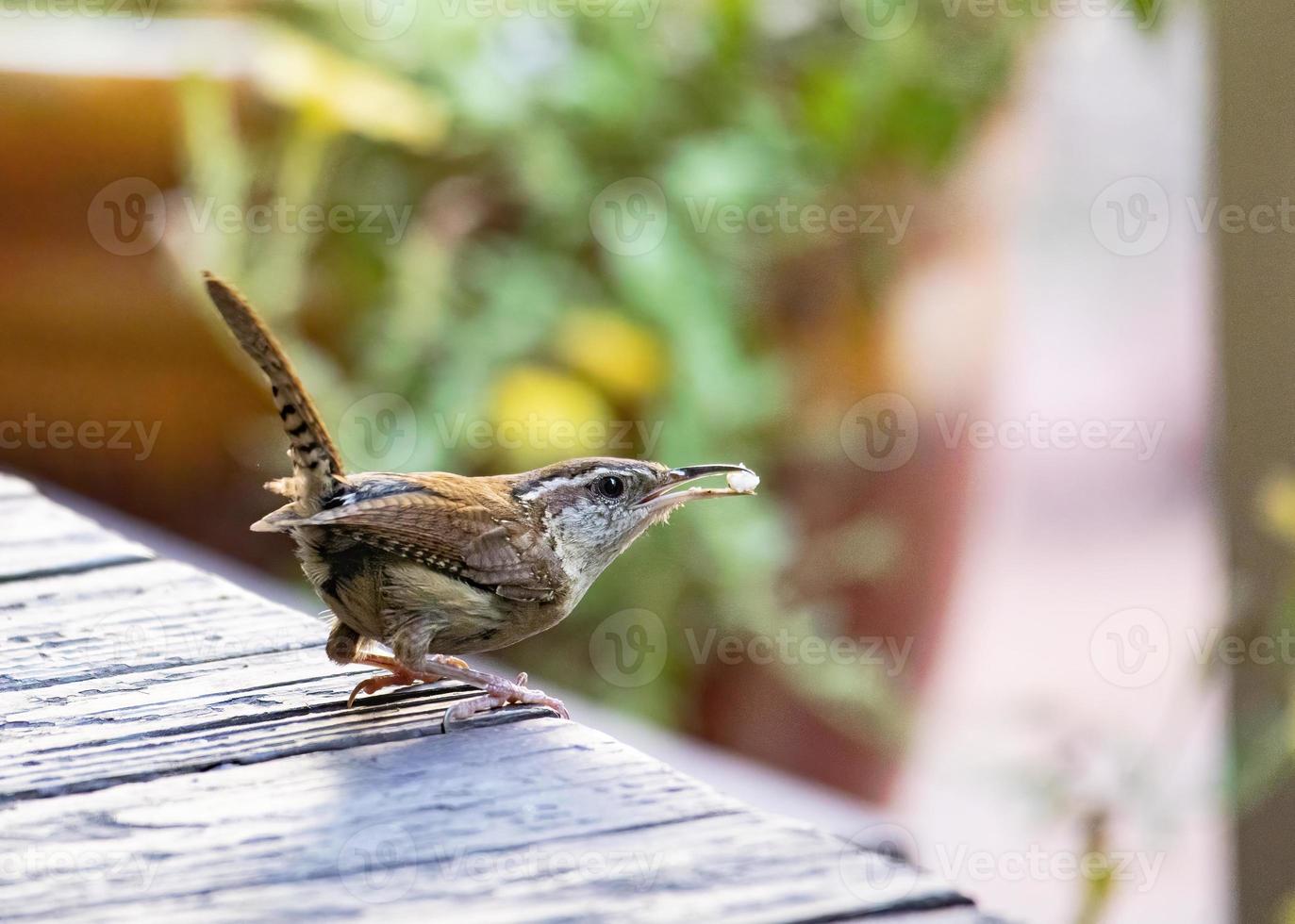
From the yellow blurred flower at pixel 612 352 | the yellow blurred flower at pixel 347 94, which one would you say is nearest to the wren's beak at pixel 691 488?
A: the yellow blurred flower at pixel 612 352

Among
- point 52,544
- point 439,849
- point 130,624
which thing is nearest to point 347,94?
point 52,544

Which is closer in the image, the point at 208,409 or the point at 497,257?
the point at 497,257

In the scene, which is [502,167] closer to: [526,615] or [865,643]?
[865,643]

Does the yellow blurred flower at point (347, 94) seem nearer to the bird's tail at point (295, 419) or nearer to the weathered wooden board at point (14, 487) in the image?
the weathered wooden board at point (14, 487)

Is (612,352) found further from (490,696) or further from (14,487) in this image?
(490,696)

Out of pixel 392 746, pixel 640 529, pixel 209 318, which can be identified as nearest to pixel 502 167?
pixel 209 318

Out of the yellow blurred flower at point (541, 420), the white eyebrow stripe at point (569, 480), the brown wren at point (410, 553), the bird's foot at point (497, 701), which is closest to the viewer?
the bird's foot at point (497, 701)
